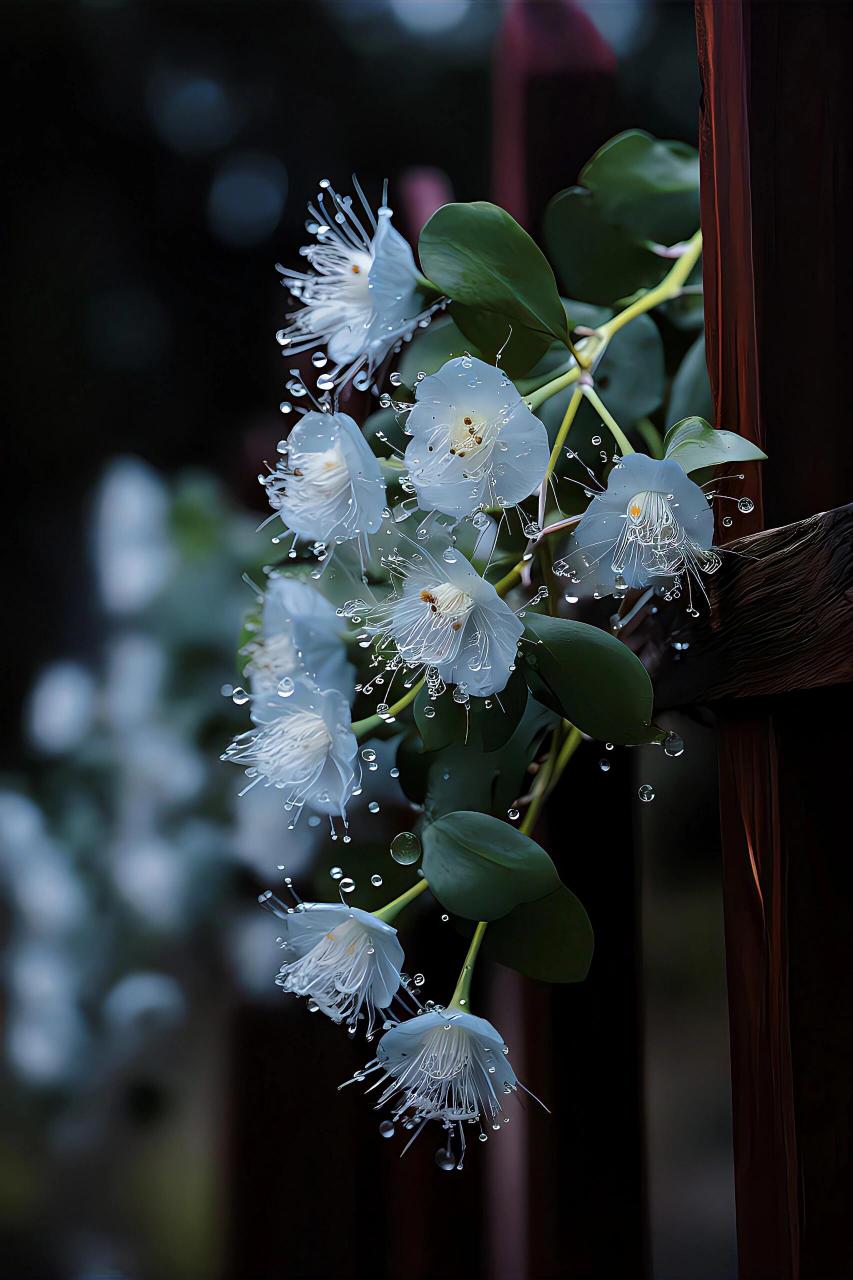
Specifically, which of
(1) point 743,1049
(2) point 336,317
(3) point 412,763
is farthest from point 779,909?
(2) point 336,317

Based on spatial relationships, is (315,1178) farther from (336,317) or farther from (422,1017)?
(336,317)

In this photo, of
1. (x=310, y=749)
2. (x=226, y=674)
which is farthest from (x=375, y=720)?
(x=226, y=674)

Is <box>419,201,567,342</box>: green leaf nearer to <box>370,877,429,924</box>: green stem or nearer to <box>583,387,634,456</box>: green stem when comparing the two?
<box>583,387,634,456</box>: green stem

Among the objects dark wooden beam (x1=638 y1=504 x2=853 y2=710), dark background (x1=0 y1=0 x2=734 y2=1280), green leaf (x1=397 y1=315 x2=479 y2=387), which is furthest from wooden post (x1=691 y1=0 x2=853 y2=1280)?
dark background (x1=0 y1=0 x2=734 y2=1280)

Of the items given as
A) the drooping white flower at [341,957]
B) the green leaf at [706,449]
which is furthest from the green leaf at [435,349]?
the drooping white flower at [341,957]

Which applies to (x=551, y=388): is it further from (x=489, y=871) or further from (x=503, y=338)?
(x=489, y=871)

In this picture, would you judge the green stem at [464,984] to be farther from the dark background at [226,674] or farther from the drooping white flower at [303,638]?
the dark background at [226,674]
